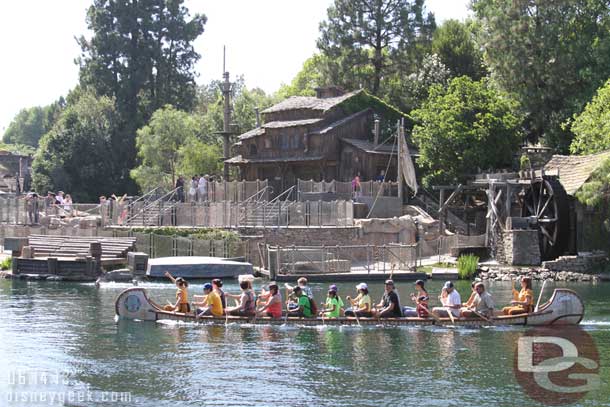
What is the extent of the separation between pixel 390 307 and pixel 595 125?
27.3 meters

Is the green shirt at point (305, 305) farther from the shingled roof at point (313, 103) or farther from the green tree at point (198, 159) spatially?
the green tree at point (198, 159)

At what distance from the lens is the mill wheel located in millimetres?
51375

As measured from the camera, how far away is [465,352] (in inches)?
1057

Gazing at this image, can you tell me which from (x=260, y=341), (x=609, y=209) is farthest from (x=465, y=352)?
(x=609, y=209)

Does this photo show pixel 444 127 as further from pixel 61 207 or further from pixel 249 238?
pixel 61 207

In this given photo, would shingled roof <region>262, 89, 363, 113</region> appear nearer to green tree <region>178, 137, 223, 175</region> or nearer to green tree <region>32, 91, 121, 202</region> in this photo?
green tree <region>178, 137, 223, 175</region>

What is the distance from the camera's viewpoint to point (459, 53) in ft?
272

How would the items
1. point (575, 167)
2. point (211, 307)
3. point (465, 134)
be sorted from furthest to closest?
point (465, 134), point (575, 167), point (211, 307)

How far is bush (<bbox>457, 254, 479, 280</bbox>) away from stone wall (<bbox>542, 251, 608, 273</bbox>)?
13.4ft

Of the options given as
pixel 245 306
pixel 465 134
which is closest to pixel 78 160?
pixel 465 134

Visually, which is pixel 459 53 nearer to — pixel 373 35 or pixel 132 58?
pixel 373 35

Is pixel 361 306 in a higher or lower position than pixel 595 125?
lower

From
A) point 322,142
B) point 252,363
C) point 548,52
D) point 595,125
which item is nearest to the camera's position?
point 252,363

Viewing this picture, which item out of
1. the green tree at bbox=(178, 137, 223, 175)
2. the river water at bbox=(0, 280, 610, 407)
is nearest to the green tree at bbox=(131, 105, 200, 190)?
the green tree at bbox=(178, 137, 223, 175)
